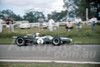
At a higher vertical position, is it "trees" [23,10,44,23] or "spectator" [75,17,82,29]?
"trees" [23,10,44,23]

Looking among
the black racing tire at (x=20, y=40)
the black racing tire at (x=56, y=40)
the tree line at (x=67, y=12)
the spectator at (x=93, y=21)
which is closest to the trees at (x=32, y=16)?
the tree line at (x=67, y=12)

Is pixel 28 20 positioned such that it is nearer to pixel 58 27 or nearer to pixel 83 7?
pixel 58 27

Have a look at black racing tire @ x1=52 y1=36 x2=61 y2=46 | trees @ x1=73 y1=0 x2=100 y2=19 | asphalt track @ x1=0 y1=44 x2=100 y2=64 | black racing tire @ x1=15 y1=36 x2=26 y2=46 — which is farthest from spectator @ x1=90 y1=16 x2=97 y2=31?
black racing tire @ x1=15 y1=36 x2=26 y2=46

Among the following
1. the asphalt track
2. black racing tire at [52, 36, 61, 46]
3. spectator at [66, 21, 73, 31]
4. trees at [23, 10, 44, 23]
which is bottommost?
the asphalt track

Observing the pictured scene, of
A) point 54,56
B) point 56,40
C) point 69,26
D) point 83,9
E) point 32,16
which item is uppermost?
point 83,9

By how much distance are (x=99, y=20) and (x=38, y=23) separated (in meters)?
1.18

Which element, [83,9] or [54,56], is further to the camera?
[54,56]

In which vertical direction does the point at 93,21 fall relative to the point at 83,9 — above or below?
below

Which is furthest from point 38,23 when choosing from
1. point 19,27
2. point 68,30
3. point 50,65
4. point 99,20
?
point 99,20

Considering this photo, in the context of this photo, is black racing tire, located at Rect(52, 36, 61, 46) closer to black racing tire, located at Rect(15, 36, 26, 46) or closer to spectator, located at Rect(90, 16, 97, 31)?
black racing tire, located at Rect(15, 36, 26, 46)

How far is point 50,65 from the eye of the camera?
228 cm

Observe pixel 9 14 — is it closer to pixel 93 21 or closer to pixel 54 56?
pixel 54 56

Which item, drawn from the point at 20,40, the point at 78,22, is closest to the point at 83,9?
the point at 78,22

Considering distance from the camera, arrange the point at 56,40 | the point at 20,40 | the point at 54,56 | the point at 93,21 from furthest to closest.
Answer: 1. the point at 56,40
2. the point at 20,40
3. the point at 54,56
4. the point at 93,21
